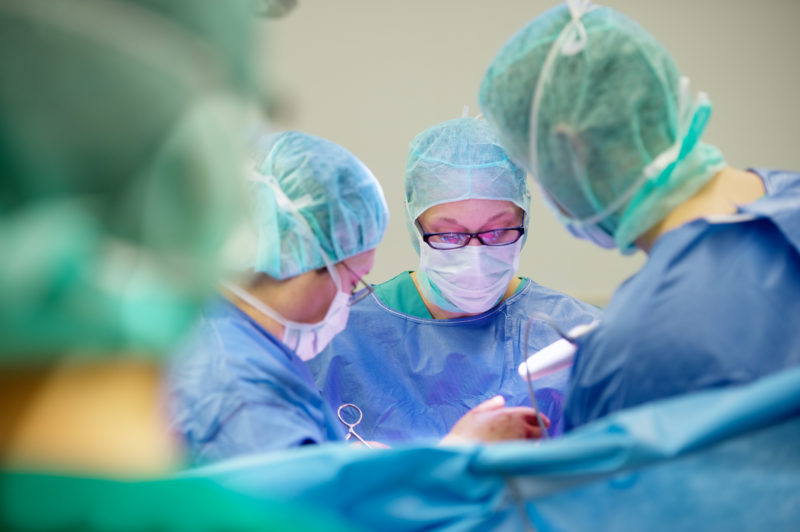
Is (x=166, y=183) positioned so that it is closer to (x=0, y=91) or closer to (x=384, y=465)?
(x=0, y=91)

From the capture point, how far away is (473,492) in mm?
995

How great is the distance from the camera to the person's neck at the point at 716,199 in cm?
122

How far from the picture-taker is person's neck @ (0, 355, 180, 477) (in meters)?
0.50

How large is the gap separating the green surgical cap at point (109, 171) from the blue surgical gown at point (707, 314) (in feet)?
2.52

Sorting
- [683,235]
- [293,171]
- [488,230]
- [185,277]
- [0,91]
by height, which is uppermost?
[0,91]

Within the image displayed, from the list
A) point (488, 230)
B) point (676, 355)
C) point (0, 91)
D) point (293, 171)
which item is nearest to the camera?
point (0, 91)

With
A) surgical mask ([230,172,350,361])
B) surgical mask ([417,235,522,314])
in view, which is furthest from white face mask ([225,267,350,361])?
surgical mask ([417,235,522,314])

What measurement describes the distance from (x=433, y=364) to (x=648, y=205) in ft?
3.30

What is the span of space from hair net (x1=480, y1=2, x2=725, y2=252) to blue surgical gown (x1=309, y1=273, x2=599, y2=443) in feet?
2.58

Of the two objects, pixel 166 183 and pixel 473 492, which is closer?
pixel 166 183

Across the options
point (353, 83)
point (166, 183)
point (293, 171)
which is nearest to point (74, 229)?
point (166, 183)

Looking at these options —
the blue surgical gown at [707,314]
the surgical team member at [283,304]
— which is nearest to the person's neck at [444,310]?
the surgical team member at [283,304]

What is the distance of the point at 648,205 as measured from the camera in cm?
125

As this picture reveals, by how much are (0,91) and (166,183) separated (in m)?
0.13
